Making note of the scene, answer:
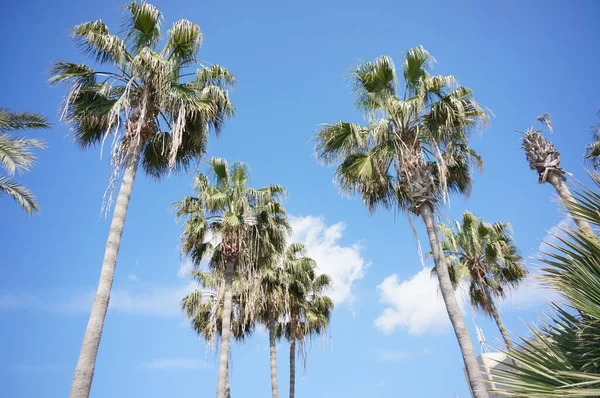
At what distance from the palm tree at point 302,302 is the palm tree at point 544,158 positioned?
41.2 feet

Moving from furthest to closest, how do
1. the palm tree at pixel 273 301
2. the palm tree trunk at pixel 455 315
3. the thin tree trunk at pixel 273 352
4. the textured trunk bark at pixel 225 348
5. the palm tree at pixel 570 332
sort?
1. the thin tree trunk at pixel 273 352
2. the palm tree at pixel 273 301
3. the textured trunk bark at pixel 225 348
4. the palm tree trunk at pixel 455 315
5. the palm tree at pixel 570 332

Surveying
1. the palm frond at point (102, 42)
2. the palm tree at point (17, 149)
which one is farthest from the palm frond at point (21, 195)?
the palm frond at point (102, 42)

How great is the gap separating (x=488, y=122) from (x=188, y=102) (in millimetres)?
8099

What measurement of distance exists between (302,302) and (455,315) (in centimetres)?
1263

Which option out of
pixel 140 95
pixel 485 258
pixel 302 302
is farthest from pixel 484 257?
pixel 140 95

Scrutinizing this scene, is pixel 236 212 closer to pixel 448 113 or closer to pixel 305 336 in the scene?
pixel 448 113

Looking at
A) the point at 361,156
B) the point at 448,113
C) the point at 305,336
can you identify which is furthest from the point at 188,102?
the point at 305,336

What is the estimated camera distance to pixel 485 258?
19594 millimetres

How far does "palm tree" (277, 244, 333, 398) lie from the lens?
21.0 m

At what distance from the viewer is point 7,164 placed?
1337 cm

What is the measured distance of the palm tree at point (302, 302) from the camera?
21.0 metres

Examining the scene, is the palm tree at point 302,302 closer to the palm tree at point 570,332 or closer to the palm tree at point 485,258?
the palm tree at point 485,258

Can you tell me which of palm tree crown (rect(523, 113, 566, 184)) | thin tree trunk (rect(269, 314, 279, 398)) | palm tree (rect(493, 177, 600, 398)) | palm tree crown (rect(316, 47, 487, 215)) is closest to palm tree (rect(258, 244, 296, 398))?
thin tree trunk (rect(269, 314, 279, 398))

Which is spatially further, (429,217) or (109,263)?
(429,217)
